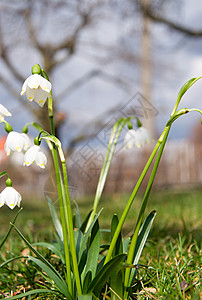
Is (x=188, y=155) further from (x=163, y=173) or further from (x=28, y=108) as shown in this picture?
(x=28, y=108)

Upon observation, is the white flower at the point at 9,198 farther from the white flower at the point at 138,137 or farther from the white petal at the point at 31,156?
the white flower at the point at 138,137

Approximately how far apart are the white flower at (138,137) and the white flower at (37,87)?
544 millimetres

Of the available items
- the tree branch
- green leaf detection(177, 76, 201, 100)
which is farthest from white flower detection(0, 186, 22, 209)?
the tree branch

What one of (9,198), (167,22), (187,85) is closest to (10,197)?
(9,198)

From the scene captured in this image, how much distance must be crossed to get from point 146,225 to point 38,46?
667 centimetres

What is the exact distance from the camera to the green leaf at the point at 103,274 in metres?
1.28

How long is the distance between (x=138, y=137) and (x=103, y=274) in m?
0.67

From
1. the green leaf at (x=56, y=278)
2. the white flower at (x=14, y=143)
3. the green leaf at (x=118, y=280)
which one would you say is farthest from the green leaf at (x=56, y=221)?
the white flower at (x=14, y=143)

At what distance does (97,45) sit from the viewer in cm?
782

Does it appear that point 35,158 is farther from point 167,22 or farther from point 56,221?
point 167,22

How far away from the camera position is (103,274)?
1.33 meters

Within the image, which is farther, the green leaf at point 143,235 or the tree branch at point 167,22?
the tree branch at point 167,22

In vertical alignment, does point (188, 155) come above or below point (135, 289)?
above

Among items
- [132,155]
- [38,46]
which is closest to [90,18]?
[38,46]
